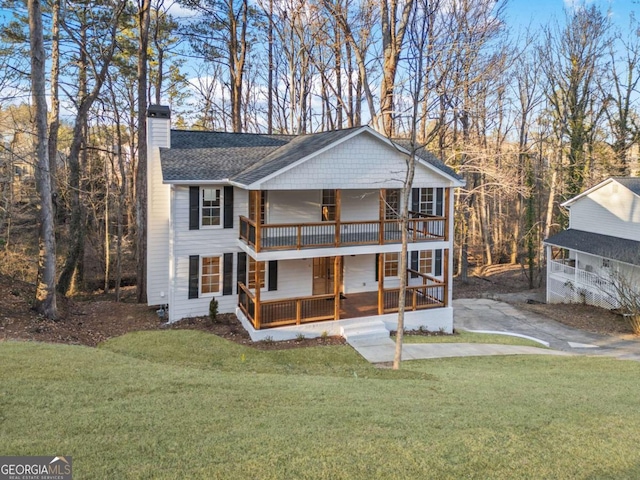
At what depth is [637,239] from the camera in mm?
21359

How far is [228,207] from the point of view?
1569cm

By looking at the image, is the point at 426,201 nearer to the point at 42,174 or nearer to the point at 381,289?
the point at 381,289

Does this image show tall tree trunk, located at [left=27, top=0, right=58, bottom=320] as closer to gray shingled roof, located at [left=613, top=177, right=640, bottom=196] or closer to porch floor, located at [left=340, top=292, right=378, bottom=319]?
porch floor, located at [left=340, top=292, right=378, bottom=319]

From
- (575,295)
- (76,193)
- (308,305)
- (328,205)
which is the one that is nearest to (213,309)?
(308,305)

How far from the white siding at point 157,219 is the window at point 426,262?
390 inches

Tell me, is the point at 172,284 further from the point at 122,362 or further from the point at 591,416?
the point at 591,416

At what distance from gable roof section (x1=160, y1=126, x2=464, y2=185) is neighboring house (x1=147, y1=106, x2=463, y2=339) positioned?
70 mm

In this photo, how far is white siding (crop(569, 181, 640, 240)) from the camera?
21.6 m

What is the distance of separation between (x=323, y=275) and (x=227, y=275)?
3.78m

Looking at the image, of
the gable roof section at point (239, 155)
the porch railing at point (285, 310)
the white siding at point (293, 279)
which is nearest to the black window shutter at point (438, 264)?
the gable roof section at point (239, 155)

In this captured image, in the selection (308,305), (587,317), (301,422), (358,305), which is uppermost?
(301,422)

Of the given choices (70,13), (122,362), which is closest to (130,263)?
(70,13)

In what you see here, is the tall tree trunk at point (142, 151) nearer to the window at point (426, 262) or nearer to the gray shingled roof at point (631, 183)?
the window at point (426, 262)

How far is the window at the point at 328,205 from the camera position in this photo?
16.7 metres
